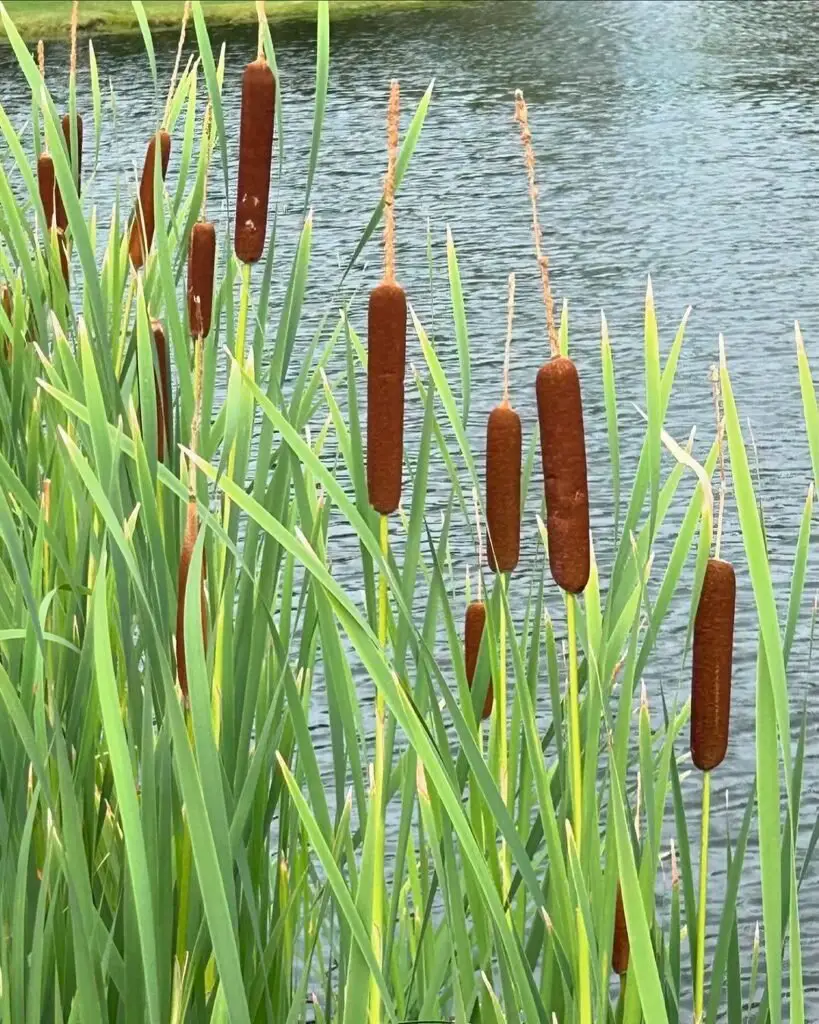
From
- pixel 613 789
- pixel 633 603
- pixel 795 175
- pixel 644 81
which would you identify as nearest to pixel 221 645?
pixel 633 603

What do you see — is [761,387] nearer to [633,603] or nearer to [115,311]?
[115,311]

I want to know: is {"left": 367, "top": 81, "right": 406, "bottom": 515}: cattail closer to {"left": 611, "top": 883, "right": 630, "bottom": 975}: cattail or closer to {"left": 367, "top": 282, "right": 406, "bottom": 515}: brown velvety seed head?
{"left": 367, "top": 282, "right": 406, "bottom": 515}: brown velvety seed head

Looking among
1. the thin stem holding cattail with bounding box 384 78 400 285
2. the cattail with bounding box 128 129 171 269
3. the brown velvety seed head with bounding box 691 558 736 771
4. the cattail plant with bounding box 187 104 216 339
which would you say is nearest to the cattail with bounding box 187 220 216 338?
the cattail plant with bounding box 187 104 216 339

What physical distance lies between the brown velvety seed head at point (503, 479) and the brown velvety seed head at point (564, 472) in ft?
0.20

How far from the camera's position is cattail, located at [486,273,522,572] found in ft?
4.63

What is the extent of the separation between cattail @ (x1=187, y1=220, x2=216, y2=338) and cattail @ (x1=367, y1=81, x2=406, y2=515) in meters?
0.62

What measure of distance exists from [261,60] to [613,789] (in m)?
1.01

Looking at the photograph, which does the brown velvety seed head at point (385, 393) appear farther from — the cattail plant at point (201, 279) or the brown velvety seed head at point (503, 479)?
the cattail plant at point (201, 279)

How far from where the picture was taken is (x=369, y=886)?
55.6 inches

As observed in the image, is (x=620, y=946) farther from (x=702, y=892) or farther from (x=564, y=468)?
(x=564, y=468)

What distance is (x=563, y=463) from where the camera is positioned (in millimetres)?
1318

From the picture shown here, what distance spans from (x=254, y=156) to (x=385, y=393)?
599 millimetres

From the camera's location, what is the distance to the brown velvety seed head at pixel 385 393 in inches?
53.8

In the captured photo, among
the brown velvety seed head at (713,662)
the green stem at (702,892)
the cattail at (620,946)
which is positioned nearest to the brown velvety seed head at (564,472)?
the brown velvety seed head at (713,662)
